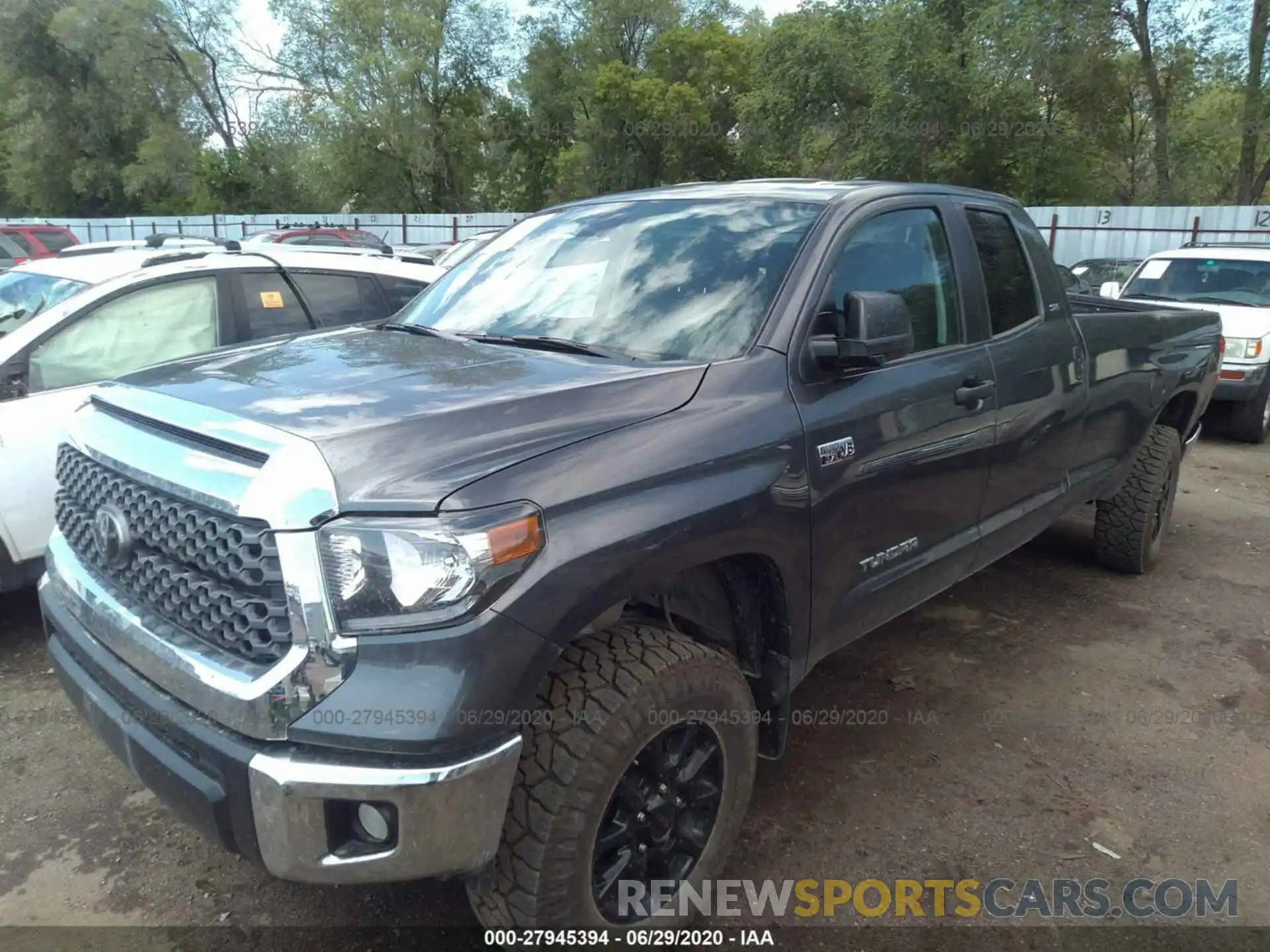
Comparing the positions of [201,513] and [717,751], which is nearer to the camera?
[201,513]

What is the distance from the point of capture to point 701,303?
2.85 metres

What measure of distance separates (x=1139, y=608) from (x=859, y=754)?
228 cm

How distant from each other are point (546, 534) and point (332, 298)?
3843mm

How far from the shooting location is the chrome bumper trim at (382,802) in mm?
1820

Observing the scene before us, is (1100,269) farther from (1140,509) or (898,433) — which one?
(898,433)

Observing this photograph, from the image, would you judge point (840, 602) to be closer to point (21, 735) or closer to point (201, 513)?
point (201, 513)

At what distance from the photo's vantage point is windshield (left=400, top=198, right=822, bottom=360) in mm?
2785

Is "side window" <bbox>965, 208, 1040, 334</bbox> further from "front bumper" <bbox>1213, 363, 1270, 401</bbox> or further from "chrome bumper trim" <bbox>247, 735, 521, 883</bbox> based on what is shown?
"front bumper" <bbox>1213, 363, 1270, 401</bbox>

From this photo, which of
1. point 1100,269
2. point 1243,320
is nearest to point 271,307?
point 1243,320

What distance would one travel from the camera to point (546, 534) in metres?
1.97

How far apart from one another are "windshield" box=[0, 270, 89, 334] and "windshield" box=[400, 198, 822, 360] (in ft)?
9.16

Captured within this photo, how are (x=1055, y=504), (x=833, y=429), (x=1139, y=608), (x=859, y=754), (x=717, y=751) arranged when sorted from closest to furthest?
(x=717, y=751) → (x=833, y=429) → (x=859, y=754) → (x=1055, y=504) → (x=1139, y=608)

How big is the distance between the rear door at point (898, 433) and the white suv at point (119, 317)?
305 cm

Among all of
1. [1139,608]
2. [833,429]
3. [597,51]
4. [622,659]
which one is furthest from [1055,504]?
[597,51]
